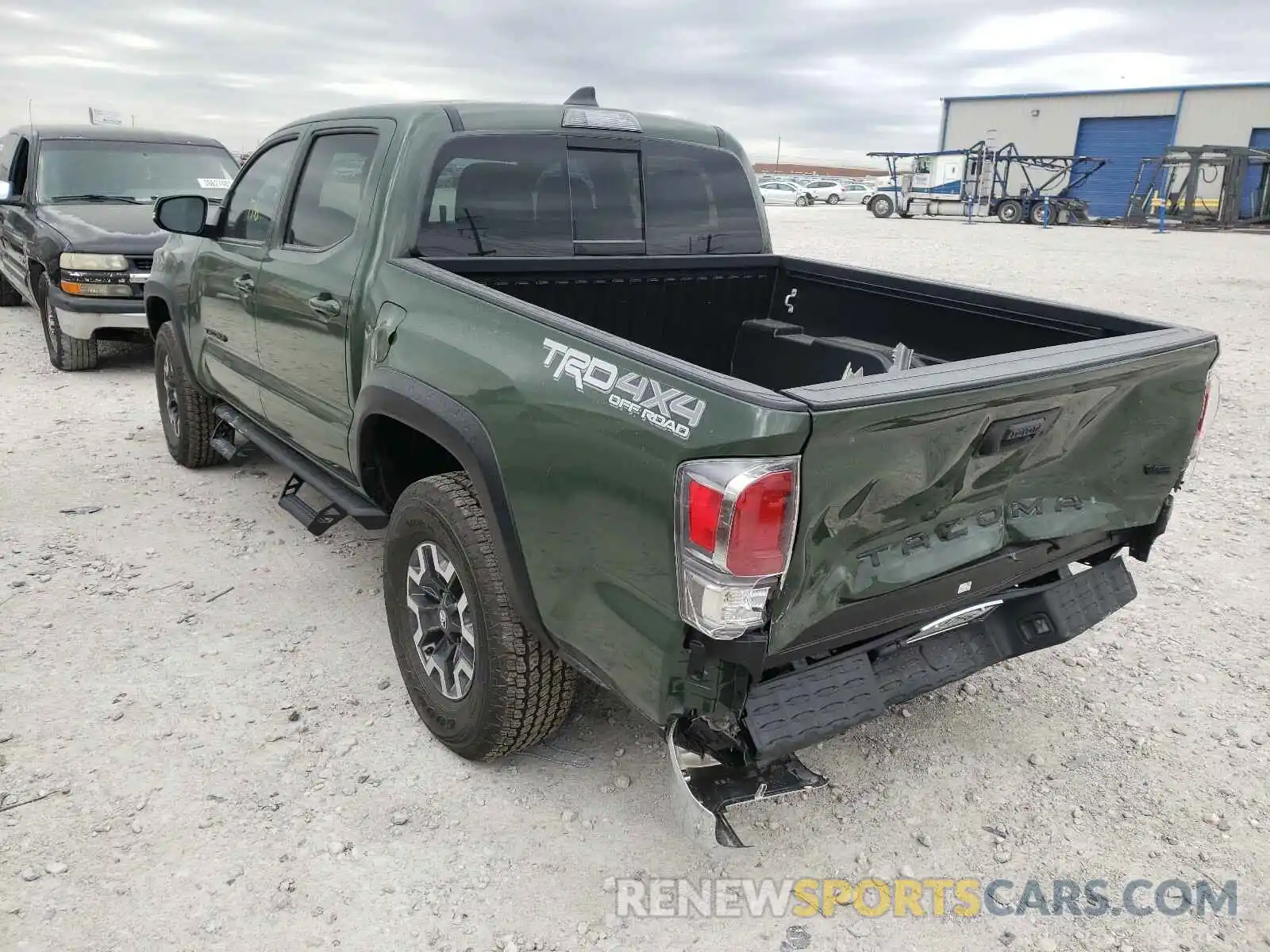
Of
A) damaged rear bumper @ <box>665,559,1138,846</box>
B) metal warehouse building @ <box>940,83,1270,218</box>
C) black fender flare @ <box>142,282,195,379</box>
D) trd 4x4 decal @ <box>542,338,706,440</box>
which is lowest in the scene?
damaged rear bumper @ <box>665,559,1138,846</box>

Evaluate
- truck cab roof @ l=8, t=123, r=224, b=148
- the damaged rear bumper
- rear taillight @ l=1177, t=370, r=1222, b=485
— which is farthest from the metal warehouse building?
the damaged rear bumper

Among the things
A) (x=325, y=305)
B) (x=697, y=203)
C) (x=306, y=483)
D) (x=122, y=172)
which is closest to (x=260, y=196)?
(x=325, y=305)

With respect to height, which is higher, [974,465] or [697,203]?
[697,203]

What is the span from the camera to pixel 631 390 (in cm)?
215

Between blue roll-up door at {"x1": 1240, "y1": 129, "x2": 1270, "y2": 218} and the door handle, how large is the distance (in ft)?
127

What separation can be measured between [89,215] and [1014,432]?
8.25 m

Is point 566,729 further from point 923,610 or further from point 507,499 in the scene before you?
point 923,610

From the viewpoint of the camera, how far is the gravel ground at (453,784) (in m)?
2.41

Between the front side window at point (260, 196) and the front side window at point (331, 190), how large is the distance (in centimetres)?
19

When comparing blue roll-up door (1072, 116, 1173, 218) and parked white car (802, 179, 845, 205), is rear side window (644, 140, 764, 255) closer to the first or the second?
blue roll-up door (1072, 116, 1173, 218)

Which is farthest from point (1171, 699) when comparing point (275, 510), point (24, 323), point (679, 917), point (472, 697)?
point (24, 323)

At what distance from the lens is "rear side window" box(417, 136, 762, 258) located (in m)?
3.34

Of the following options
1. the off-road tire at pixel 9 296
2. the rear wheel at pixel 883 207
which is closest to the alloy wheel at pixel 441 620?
the off-road tire at pixel 9 296

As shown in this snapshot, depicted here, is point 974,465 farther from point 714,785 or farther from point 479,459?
point 479,459
